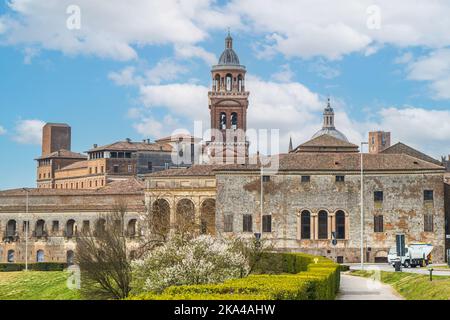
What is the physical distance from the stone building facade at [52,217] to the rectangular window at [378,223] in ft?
75.5

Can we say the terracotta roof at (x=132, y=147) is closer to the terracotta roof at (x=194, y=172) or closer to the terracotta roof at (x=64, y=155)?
the terracotta roof at (x=64, y=155)

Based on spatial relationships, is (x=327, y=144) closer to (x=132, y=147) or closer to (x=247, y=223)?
(x=247, y=223)

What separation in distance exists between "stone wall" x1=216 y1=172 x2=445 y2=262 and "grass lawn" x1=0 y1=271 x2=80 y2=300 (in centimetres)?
1347

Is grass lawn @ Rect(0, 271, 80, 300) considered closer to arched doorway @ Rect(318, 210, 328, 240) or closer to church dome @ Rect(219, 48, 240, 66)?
arched doorway @ Rect(318, 210, 328, 240)

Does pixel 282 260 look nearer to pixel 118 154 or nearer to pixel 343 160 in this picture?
pixel 343 160

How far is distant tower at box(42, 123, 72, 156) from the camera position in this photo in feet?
482

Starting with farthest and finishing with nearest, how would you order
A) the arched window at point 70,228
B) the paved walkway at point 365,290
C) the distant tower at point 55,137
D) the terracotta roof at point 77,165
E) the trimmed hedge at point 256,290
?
the distant tower at point 55,137 < the terracotta roof at point 77,165 < the arched window at point 70,228 < the paved walkway at point 365,290 < the trimmed hedge at point 256,290

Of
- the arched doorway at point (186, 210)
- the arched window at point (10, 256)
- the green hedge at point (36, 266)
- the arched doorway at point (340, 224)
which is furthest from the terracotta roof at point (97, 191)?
the arched doorway at point (340, 224)

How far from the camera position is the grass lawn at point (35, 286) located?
54188 mm

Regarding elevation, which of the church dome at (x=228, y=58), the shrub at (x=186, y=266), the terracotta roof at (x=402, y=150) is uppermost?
the church dome at (x=228, y=58)

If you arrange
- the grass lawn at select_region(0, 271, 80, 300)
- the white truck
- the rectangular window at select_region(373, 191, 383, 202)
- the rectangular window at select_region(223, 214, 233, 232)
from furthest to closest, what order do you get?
the rectangular window at select_region(223, 214, 233, 232) < the rectangular window at select_region(373, 191, 383, 202) < the grass lawn at select_region(0, 271, 80, 300) < the white truck

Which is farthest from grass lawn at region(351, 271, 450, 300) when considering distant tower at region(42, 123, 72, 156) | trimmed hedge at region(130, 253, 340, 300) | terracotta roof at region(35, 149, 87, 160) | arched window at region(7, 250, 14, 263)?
distant tower at region(42, 123, 72, 156)

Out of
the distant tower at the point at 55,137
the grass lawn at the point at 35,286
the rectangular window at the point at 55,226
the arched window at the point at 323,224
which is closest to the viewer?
the grass lawn at the point at 35,286
